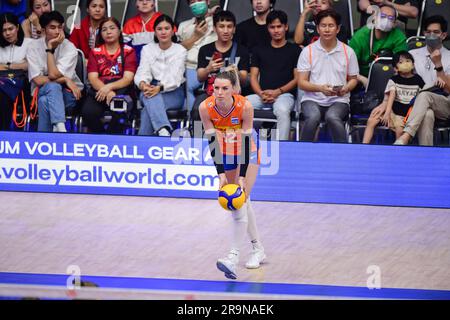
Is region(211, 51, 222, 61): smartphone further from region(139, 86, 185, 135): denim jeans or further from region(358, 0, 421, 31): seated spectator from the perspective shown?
region(358, 0, 421, 31): seated spectator

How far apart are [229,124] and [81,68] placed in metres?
3.95

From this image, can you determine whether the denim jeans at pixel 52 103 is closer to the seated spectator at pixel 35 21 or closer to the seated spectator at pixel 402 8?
the seated spectator at pixel 35 21

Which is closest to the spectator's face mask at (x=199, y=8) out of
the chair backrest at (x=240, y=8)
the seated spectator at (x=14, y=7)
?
the chair backrest at (x=240, y=8)

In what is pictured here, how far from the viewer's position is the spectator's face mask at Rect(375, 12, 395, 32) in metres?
Answer: 10.6

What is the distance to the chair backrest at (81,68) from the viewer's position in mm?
11102

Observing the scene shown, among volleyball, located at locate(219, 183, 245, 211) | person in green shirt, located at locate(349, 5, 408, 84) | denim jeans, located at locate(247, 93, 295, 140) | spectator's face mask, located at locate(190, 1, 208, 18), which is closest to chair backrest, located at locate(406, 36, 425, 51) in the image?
person in green shirt, located at locate(349, 5, 408, 84)

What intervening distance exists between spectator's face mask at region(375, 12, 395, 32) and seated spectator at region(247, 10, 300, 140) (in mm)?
993

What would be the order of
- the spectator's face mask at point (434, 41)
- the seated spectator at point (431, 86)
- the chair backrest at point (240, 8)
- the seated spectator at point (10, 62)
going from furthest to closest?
the chair backrest at point (240, 8), the seated spectator at point (10, 62), the spectator's face mask at point (434, 41), the seated spectator at point (431, 86)

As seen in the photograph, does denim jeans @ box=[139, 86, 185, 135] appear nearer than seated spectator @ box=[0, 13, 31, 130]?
Yes

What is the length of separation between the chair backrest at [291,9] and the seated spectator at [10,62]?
10.2 feet

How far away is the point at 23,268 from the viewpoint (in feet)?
25.1
